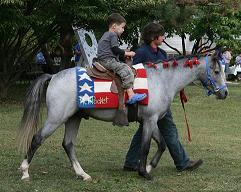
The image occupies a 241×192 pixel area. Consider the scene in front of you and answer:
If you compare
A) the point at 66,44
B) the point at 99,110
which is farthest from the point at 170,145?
the point at 66,44

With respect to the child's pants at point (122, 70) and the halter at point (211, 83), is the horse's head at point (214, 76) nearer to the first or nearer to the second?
the halter at point (211, 83)

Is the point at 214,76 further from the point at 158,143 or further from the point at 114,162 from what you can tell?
the point at 114,162

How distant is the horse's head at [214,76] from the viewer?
27.3ft

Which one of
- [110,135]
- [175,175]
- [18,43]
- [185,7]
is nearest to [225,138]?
[110,135]

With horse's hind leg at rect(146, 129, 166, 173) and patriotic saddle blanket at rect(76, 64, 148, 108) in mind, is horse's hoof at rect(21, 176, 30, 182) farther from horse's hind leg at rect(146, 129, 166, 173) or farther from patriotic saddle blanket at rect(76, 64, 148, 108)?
horse's hind leg at rect(146, 129, 166, 173)

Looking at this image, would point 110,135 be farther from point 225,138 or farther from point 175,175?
point 175,175

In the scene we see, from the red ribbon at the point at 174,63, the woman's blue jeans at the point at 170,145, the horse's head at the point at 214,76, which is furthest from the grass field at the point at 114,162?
the red ribbon at the point at 174,63

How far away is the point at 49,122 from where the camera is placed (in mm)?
7746

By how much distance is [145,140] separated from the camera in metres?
8.00

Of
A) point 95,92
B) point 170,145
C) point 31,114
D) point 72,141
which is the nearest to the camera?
point 95,92

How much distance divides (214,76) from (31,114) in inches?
102

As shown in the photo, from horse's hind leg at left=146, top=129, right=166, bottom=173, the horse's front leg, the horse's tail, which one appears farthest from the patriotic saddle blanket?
horse's hind leg at left=146, top=129, right=166, bottom=173

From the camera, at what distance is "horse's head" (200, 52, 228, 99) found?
8.33 meters

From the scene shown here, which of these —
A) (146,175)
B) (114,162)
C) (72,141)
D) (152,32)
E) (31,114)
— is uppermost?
(152,32)
